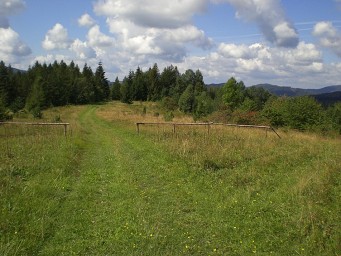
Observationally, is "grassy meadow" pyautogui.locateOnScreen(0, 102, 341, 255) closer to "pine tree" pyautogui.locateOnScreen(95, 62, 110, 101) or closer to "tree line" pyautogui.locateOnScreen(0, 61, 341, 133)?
"tree line" pyautogui.locateOnScreen(0, 61, 341, 133)

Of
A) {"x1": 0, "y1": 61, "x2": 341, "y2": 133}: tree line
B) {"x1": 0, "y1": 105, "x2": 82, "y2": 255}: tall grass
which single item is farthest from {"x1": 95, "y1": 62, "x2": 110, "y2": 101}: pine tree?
{"x1": 0, "y1": 105, "x2": 82, "y2": 255}: tall grass

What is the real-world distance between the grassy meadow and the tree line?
20700 millimetres

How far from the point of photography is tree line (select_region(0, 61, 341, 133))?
41.8 m

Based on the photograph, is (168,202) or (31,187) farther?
(31,187)

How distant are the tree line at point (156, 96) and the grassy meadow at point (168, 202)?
815 inches

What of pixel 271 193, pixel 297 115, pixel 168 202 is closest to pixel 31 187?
pixel 168 202

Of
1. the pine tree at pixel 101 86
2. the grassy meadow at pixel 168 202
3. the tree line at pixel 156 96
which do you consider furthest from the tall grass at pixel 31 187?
the pine tree at pixel 101 86

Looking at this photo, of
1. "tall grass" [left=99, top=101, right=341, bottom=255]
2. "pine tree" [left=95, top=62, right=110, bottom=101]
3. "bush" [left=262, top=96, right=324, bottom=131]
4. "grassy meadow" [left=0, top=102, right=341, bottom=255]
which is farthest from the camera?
"pine tree" [left=95, top=62, right=110, bottom=101]

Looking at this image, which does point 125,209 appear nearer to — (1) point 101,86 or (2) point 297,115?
(2) point 297,115

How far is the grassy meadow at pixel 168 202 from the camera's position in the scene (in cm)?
651

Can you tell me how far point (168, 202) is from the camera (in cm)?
898

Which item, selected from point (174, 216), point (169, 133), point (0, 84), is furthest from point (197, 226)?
point (0, 84)

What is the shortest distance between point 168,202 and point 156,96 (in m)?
92.3

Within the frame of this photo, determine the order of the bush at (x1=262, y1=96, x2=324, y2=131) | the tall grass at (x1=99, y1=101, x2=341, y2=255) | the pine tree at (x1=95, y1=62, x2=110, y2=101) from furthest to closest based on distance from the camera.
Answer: the pine tree at (x1=95, y1=62, x2=110, y2=101), the bush at (x1=262, y1=96, x2=324, y2=131), the tall grass at (x1=99, y1=101, x2=341, y2=255)
